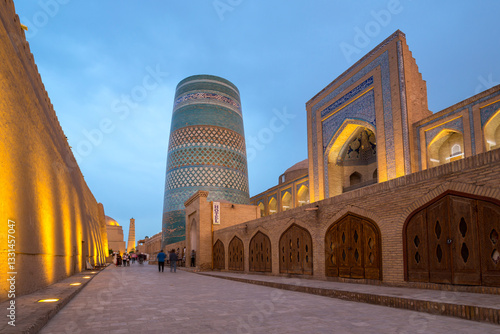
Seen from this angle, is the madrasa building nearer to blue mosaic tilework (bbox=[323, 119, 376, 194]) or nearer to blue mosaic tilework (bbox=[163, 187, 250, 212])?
blue mosaic tilework (bbox=[323, 119, 376, 194])

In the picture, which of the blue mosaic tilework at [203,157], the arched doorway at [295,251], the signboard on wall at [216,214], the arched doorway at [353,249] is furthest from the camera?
the blue mosaic tilework at [203,157]

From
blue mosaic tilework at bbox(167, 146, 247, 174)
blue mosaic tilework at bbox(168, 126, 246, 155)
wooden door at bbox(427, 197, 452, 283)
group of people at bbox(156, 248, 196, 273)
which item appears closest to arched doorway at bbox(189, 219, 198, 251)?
group of people at bbox(156, 248, 196, 273)

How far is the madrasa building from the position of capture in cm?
506

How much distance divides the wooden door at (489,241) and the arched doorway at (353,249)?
1918 mm

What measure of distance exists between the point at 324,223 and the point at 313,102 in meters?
9.35

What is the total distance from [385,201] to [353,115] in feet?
26.4

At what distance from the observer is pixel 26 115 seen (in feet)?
18.2

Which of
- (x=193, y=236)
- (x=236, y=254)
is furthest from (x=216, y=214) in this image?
(x=193, y=236)

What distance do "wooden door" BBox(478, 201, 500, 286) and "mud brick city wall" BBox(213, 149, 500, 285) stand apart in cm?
20

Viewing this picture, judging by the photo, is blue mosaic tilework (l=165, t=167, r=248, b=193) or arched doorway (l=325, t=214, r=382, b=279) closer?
arched doorway (l=325, t=214, r=382, b=279)

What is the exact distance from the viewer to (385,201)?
646 cm

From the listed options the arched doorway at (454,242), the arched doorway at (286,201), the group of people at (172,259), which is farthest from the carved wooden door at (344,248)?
the arched doorway at (286,201)

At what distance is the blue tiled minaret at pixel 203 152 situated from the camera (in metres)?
23.8

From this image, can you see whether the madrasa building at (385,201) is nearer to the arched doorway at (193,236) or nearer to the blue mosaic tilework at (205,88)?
the arched doorway at (193,236)
